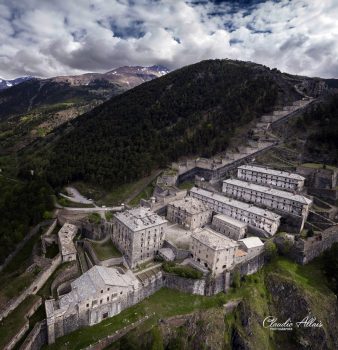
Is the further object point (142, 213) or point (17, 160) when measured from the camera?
point (17, 160)

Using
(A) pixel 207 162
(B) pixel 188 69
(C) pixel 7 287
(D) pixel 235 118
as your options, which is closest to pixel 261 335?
(C) pixel 7 287

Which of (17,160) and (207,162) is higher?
(207,162)

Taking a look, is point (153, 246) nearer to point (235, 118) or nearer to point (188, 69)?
point (235, 118)

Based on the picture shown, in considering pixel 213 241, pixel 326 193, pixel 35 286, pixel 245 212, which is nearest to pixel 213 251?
pixel 213 241

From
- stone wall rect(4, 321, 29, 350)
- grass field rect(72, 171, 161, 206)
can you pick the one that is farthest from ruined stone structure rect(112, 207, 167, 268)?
grass field rect(72, 171, 161, 206)

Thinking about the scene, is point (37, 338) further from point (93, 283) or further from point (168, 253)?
point (168, 253)

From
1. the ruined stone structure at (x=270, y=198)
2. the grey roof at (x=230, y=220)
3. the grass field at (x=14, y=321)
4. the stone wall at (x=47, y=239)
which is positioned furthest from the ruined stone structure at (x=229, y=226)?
the grass field at (x=14, y=321)
